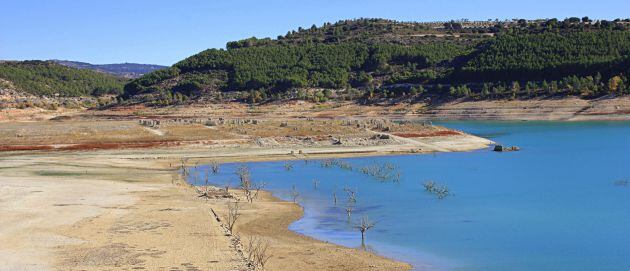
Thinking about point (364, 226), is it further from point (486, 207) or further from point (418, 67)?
point (418, 67)

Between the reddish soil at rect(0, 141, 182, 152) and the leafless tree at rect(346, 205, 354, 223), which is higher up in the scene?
the reddish soil at rect(0, 141, 182, 152)

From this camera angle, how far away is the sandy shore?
24.5 meters

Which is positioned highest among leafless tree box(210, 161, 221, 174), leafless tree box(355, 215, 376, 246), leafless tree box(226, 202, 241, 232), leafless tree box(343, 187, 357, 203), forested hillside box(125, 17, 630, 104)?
forested hillside box(125, 17, 630, 104)

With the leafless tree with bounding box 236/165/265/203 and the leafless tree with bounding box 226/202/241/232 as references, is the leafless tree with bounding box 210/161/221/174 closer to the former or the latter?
the leafless tree with bounding box 236/165/265/203

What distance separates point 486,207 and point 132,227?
55.7 feet

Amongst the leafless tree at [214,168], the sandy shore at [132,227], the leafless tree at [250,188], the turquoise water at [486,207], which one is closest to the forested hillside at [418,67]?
the turquoise water at [486,207]

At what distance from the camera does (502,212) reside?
118 feet

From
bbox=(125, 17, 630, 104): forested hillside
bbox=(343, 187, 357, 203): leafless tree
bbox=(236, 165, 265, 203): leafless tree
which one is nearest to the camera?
bbox=(343, 187, 357, 203): leafless tree

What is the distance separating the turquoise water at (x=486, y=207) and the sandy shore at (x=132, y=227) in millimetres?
1921

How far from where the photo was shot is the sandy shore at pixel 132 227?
80.5ft

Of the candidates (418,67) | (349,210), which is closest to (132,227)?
(349,210)

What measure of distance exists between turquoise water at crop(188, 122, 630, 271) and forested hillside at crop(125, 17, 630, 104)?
2305 inches

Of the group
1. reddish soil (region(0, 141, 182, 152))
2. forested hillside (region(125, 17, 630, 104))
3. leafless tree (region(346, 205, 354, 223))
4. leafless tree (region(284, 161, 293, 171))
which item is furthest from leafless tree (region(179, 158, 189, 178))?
forested hillside (region(125, 17, 630, 104))

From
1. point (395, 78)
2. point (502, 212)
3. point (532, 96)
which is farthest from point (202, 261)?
point (395, 78)
